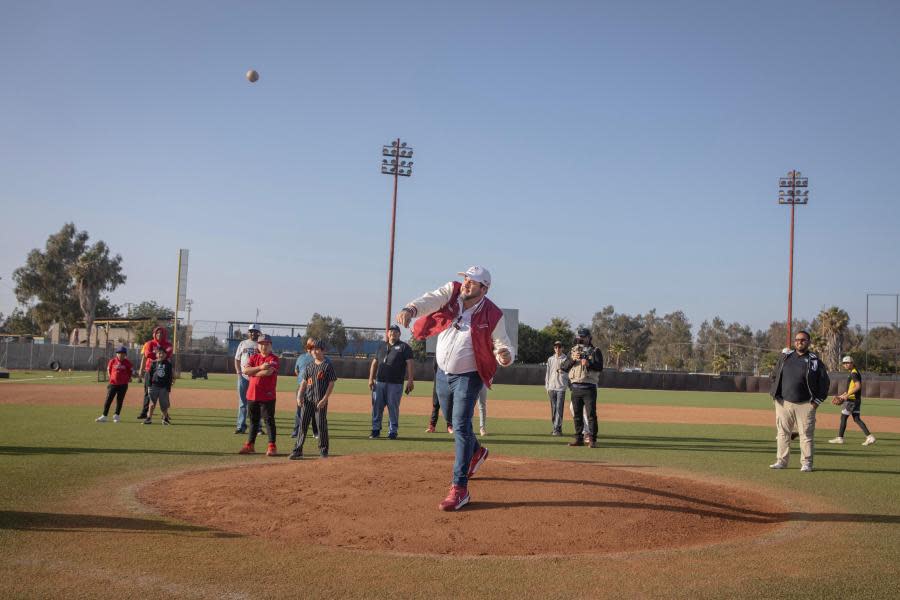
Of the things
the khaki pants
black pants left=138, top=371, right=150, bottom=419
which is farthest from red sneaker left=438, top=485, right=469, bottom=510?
black pants left=138, top=371, right=150, bottom=419

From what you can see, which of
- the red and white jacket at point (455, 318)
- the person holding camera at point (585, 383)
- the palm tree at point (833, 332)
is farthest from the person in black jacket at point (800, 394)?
the palm tree at point (833, 332)

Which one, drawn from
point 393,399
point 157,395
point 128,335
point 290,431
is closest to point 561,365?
point 393,399

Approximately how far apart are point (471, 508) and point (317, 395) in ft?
14.7

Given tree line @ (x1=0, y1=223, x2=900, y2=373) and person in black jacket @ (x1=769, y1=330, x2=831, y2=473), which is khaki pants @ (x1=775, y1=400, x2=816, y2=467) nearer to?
person in black jacket @ (x1=769, y1=330, x2=831, y2=473)

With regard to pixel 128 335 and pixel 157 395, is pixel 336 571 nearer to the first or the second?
pixel 157 395

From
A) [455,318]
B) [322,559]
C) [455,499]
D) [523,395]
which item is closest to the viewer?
[322,559]

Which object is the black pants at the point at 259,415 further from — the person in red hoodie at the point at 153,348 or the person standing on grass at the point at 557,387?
the person standing on grass at the point at 557,387

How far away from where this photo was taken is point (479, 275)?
23.4 ft

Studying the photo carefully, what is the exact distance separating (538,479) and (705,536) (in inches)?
70.5

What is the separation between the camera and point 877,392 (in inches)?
2063

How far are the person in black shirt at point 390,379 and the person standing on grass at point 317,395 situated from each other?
11.0ft

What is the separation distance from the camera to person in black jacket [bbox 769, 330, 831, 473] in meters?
11.1

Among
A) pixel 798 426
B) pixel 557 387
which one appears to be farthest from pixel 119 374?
pixel 798 426

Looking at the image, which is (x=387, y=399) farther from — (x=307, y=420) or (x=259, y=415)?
(x=307, y=420)
